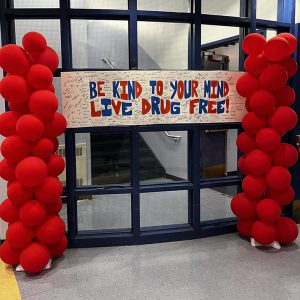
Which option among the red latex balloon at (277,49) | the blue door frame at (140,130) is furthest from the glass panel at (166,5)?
the red latex balloon at (277,49)

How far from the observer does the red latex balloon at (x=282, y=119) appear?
2.88 m

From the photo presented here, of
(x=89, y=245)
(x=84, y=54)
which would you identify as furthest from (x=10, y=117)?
(x=84, y=54)

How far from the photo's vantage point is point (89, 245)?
3.20m

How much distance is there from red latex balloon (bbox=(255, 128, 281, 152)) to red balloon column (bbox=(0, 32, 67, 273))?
1725mm

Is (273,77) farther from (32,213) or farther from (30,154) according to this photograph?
(32,213)

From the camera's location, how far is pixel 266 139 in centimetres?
288

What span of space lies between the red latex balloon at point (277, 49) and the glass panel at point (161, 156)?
2.38 meters

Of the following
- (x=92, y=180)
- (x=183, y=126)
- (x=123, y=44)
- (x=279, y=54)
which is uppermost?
(x=123, y=44)

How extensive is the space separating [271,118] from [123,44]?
5.72 feet

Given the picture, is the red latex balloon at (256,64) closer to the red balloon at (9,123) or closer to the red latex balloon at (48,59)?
the red latex balloon at (48,59)

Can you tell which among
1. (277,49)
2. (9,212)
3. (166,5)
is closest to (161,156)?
(166,5)

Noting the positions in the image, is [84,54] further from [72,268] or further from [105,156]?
[72,268]

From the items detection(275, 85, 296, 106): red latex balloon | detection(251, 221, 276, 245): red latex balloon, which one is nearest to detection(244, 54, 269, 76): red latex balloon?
detection(275, 85, 296, 106): red latex balloon

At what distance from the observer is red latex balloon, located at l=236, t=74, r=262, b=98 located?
2.98 metres
